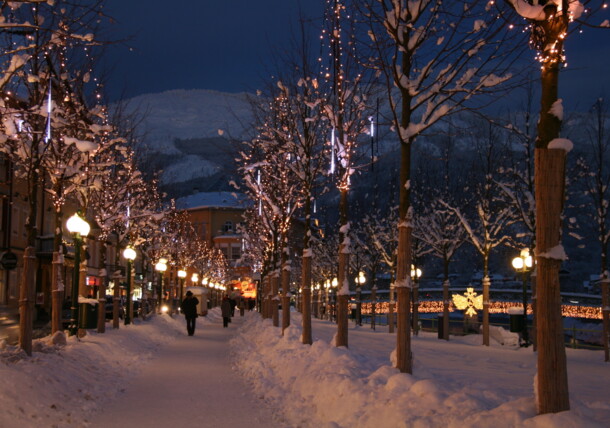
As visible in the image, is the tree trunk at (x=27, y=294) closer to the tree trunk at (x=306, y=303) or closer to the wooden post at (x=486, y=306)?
the tree trunk at (x=306, y=303)

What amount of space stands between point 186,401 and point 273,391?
161cm

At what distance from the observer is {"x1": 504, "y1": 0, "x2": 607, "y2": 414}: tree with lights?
6.67m

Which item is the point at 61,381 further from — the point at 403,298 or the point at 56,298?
the point at 56,298

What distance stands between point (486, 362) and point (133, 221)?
650 inches

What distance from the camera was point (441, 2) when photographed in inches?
446

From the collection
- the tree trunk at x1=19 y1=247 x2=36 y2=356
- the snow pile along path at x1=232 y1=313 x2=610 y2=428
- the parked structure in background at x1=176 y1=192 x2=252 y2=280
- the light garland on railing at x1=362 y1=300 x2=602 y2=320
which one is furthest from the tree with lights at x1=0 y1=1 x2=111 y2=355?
the parked structure in background at x1=176 y1=192 x2=252 y2=280

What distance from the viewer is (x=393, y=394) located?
344 inches

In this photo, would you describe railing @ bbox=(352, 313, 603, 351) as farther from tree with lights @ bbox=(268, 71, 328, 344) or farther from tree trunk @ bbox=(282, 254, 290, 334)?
tree with lights @ bbox=(268, 71, 328, 344)

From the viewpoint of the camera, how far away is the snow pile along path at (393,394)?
681 cm

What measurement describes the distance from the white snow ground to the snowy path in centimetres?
2

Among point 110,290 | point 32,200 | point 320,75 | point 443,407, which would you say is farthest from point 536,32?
point 110,290

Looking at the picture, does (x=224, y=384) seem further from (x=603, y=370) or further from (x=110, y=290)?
(x=110, y=290)

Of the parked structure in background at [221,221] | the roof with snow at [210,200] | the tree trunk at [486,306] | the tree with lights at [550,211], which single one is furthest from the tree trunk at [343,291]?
the parked structure in background at [221,221]

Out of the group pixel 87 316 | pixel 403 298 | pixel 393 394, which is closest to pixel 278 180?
pixel 87 316
